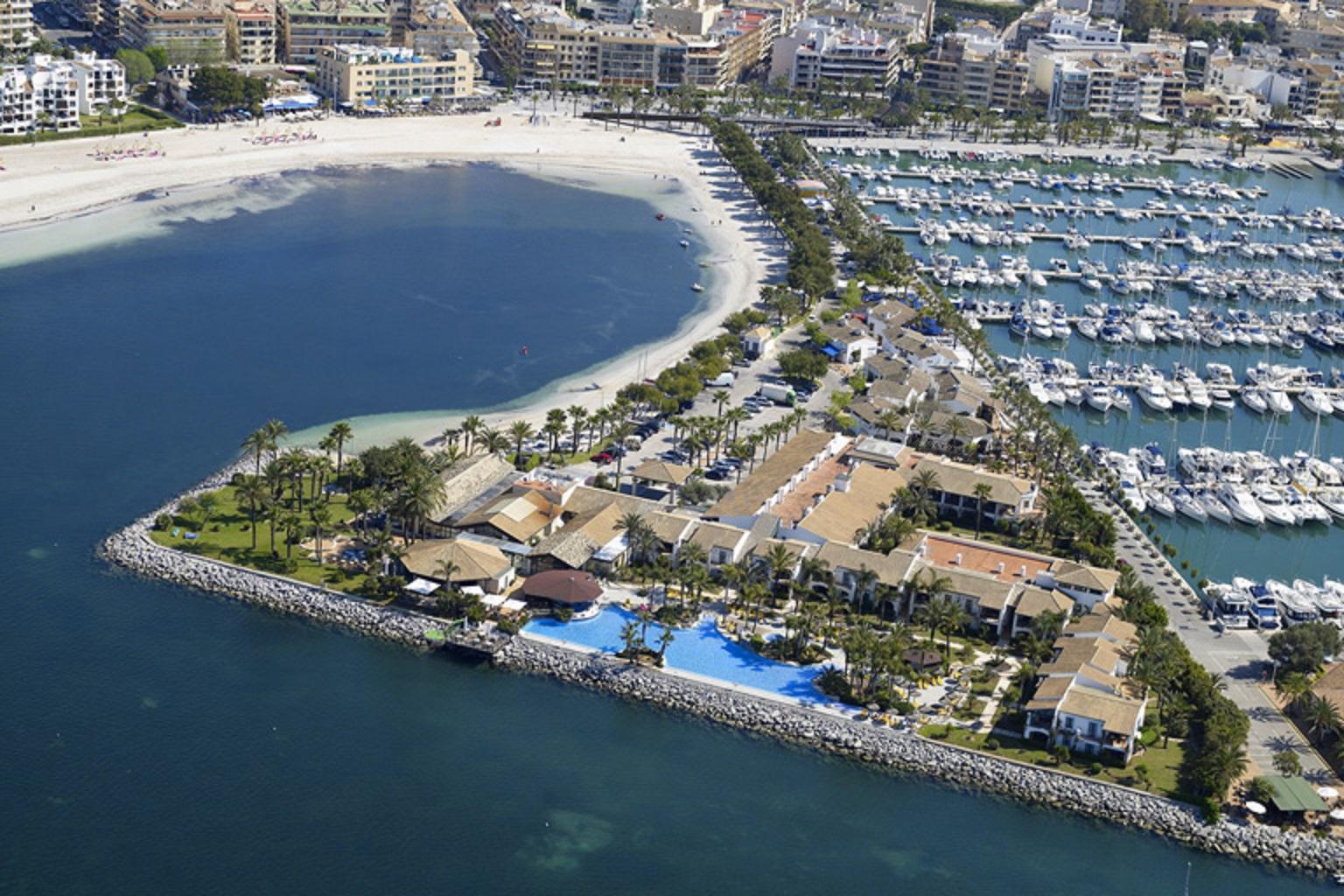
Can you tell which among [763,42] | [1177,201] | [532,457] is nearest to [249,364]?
[532,457]

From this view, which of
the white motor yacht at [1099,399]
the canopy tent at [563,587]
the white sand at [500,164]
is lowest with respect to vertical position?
the canopy tent at [563,587]

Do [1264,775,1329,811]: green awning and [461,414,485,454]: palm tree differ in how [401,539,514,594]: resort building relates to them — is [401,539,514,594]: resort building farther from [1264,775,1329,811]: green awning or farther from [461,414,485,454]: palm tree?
[1264,775,1329,811]: green awning

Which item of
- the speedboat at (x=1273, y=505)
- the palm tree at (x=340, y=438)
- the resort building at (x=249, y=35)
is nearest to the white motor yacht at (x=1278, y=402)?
the speedboat at (x=1273, y=505)

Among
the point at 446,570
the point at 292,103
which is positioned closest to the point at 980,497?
the point at 446,570

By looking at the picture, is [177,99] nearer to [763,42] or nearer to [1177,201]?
[763,42]

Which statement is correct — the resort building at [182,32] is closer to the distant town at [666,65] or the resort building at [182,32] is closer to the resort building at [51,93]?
the distant town at [666,65]

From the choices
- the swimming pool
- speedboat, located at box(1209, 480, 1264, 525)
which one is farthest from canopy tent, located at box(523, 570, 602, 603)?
speedboat, located at box(1209, 480, 1264, 525)
